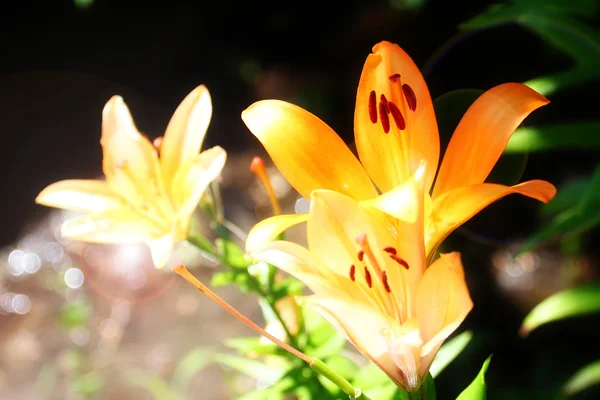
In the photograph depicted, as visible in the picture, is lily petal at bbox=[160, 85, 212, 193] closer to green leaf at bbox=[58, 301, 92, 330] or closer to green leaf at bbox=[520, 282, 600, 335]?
green leaf at bbox=[520, 282, 600, 335]

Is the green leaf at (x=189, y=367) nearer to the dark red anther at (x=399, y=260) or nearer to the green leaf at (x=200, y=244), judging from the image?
the green leaf at (x=200, y=244)

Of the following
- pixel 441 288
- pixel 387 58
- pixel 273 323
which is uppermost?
pixel 387 58

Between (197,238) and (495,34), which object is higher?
(495,34)

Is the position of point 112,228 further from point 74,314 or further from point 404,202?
point 74,314

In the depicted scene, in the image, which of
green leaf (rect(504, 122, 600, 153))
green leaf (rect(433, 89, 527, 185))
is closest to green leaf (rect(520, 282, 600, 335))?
green leaf (rect(504, 122, 600, 153))

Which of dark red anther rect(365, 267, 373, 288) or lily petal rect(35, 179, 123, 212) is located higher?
dark red anther rect(365, 267, 373, 288)

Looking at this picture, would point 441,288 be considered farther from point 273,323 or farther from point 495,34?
point 495,34

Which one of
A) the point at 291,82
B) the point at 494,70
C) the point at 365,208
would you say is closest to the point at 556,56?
the point at 494,70
